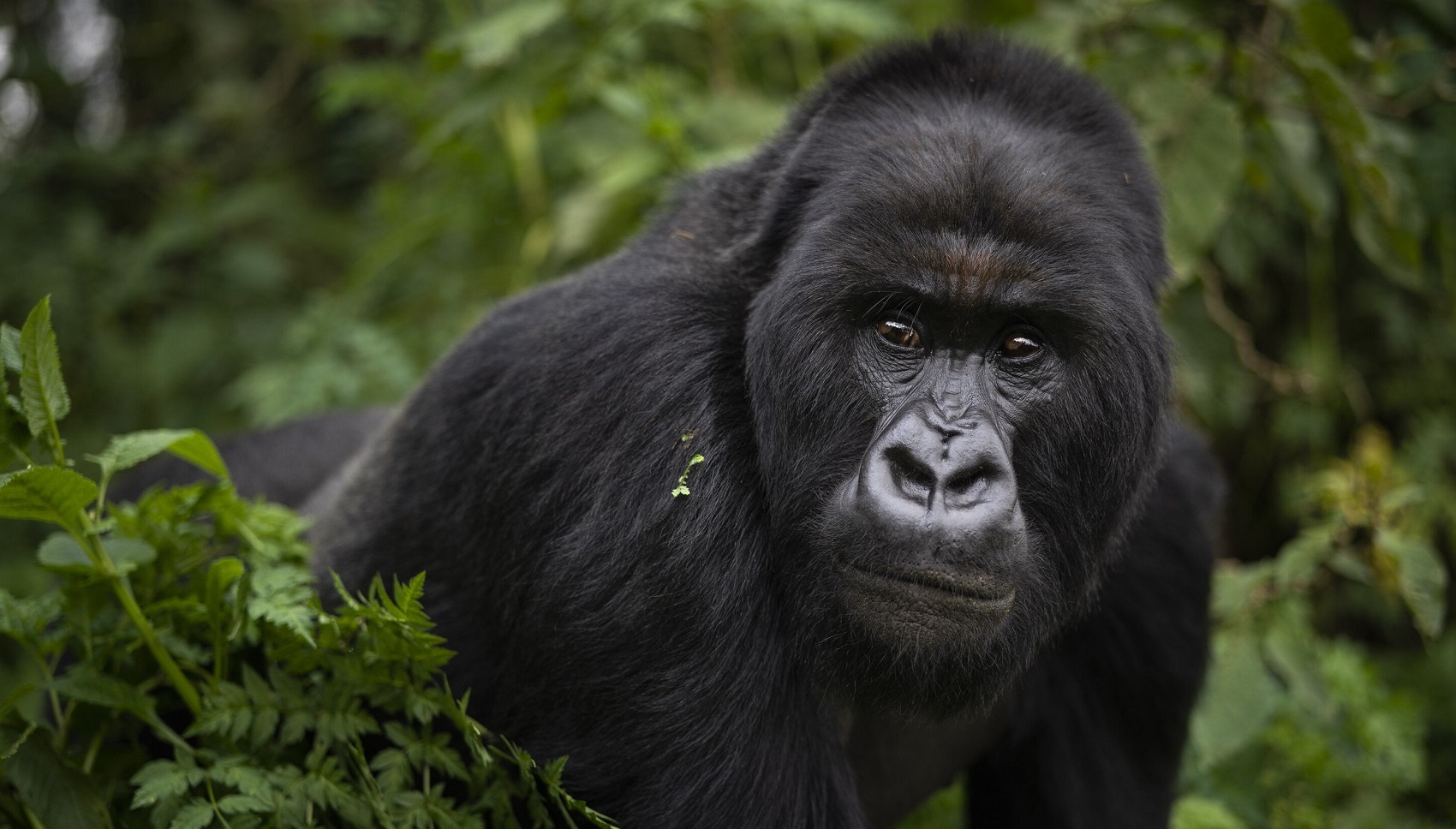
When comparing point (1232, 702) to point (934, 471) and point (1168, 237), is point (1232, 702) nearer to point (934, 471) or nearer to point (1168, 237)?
point (1168, 237)

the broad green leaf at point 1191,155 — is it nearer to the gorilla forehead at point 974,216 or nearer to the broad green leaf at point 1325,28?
the broad green leaf at point 1325,28

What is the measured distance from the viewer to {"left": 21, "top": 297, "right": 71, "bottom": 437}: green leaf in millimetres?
2270

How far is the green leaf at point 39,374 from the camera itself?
89.4 inches

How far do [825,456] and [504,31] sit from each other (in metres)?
2.69

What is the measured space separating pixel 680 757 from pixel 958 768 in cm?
125

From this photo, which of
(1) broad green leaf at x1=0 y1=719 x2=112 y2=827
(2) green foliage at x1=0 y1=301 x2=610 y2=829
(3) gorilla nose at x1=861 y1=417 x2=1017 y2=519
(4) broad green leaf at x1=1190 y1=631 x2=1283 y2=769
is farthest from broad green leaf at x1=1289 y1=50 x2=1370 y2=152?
(1) broad green leaf at x1=0 y1=719 x2=112 y2=827

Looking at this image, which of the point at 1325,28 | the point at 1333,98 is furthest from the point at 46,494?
the point at 1325,28

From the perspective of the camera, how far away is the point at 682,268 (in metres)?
2.80

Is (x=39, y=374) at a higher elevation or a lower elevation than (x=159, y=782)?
higher

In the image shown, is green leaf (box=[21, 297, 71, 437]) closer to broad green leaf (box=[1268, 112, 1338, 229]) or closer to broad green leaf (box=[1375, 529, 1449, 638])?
broad green leaf (box=[1375, 529, 1449, 638])

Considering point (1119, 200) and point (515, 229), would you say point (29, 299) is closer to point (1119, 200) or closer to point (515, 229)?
point (515, 229)

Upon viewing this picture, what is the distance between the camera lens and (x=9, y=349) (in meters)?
2.36

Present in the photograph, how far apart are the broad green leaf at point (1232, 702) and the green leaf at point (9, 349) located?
10.4 ft

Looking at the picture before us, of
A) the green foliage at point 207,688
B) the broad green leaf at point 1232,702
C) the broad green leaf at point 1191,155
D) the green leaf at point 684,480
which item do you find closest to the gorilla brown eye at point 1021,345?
the green leaf at point 684,480
